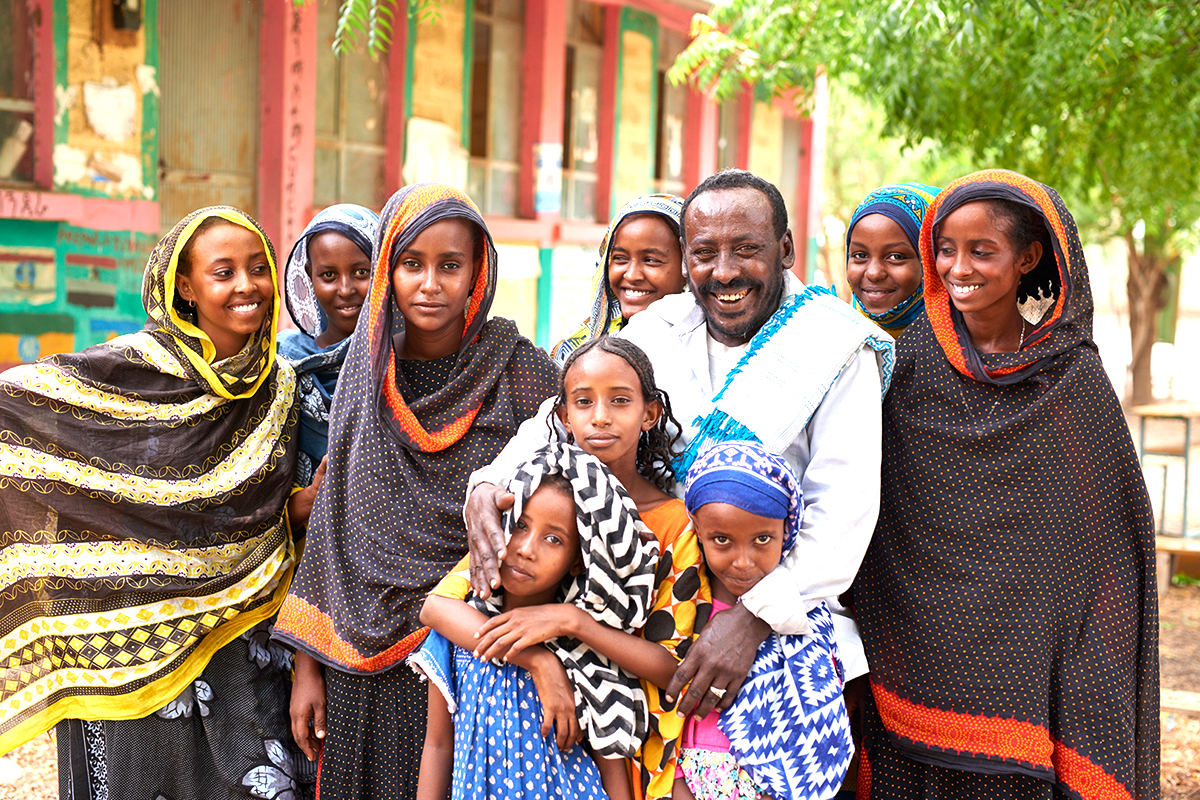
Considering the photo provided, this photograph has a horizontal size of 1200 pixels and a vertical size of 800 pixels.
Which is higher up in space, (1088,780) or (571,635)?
(571,635)

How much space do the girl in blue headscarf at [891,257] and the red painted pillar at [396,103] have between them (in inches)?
231

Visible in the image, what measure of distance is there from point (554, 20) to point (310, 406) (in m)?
7.51

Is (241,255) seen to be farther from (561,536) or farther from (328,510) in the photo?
(561,536)

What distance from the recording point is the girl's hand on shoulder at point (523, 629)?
2.23m

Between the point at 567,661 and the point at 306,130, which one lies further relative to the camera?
the point at 306,130

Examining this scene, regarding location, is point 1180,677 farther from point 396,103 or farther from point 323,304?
point 396,103

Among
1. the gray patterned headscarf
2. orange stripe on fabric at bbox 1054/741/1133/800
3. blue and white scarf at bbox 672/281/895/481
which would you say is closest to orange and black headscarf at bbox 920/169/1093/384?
blue and white scarf at bbox 672/281/895/481

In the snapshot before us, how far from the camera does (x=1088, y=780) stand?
249 centimetres

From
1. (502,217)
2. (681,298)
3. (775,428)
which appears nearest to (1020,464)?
(775,428)

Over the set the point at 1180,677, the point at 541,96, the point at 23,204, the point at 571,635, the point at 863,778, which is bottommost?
the point at 1180,677

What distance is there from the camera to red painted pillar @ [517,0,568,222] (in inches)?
386

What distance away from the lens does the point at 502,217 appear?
982 cm

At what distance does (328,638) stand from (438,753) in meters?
0.51

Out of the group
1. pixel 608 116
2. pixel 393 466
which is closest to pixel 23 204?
pixel 393 466
